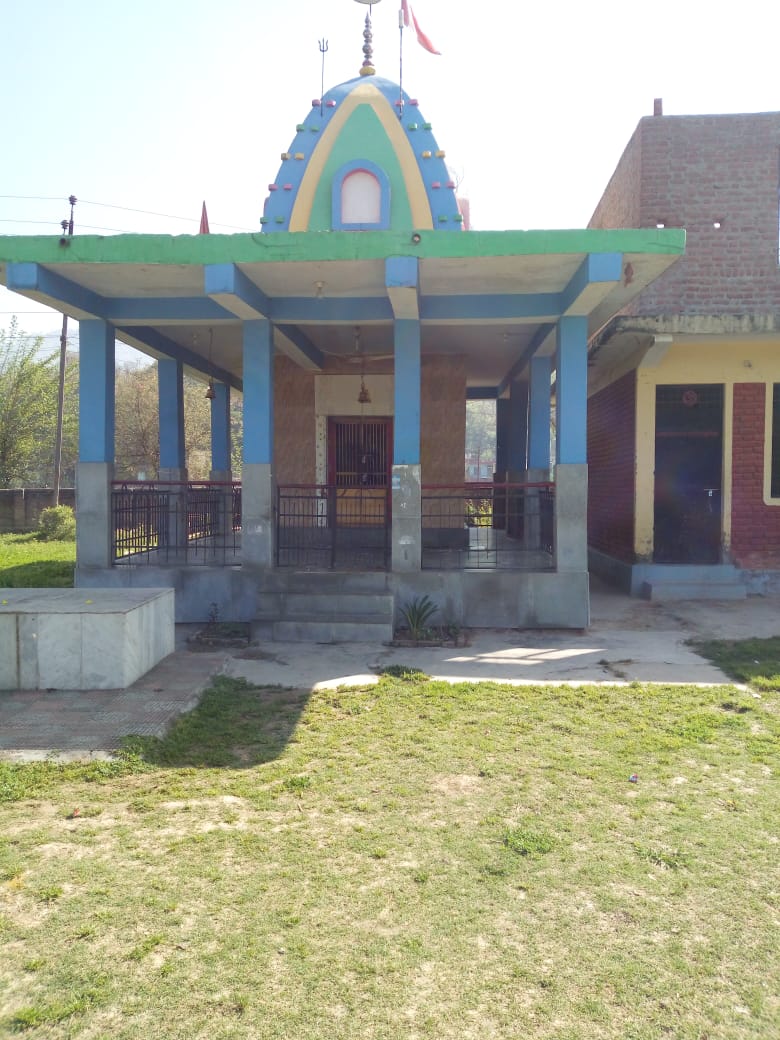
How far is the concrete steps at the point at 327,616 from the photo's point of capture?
7.84 metres

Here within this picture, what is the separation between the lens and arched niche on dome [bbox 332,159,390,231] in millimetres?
10062

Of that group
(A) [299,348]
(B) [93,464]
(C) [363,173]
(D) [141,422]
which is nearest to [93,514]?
(B) [93,464]

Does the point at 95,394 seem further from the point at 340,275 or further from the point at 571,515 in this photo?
the point at 571,515

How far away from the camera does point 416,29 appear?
426 inches

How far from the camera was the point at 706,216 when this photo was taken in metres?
12.6

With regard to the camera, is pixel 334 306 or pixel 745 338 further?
pixel 745 338

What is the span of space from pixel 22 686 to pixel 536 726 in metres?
4.08

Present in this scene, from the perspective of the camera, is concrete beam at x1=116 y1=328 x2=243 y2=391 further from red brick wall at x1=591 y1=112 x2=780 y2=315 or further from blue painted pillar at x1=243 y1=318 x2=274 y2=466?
red brick wall at x1=591 y1=112 x2=780 y2=315

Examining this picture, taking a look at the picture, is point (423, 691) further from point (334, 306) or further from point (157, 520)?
point (157, 520)

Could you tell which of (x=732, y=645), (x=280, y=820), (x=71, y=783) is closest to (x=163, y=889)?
(x=280, y=820)

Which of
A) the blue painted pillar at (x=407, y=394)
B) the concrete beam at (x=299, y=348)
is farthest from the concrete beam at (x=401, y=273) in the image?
the concrete beam at (x=299, y=348)

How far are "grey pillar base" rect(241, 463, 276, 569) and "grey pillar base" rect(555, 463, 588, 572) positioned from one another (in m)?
3.44

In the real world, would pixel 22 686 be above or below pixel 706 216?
below

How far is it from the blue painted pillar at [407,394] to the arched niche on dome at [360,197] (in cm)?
237
